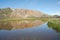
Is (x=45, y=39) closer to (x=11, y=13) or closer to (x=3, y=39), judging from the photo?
(x=3, y=39)

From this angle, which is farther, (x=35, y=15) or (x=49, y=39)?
(x=35, y=15)

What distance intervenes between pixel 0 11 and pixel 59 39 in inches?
1988

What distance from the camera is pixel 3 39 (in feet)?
31.0

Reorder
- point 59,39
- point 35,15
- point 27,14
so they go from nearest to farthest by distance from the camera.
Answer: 1. point 59,39
2. point 35,15
3. point 27,14

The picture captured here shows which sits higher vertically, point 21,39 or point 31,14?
point 31,14

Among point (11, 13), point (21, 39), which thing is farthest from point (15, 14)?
point (21, 39)

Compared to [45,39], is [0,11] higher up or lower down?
higher up

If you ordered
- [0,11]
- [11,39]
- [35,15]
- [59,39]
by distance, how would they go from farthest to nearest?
[35,15]
[0,11]
[11,39]
[59,39]

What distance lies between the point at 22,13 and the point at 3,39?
60441 mm

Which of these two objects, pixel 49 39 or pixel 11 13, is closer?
pixel 49 39

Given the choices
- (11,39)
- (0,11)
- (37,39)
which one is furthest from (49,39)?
(0,11)

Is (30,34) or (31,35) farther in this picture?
(30,34)

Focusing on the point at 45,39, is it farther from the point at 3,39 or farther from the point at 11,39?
the point at 3,39

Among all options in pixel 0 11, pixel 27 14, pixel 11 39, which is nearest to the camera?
pixel 11 39
